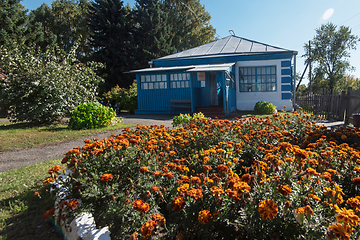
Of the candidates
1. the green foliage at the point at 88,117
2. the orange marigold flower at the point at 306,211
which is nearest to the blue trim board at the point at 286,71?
the green foliage at the point at 88,117

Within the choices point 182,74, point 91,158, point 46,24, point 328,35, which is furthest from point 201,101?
point 328,35

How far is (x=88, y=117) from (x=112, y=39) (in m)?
16.3

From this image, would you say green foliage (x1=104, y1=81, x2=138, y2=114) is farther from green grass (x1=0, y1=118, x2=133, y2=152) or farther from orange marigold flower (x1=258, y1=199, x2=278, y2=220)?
orange marigold flower (x1=258, y1=199, x2=278, y2=220)

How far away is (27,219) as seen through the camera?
296 cm

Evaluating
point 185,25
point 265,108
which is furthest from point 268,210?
point 185,25

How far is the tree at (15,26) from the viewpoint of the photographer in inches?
845

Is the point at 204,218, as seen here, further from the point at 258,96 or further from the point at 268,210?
the point at 258,96

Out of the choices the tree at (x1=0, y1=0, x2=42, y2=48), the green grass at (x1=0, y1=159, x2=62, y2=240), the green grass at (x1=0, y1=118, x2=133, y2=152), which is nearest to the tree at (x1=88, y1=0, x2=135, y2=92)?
the tree at (x1=0, y1=0, x2=42, y2=48)

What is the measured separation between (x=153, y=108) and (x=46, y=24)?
23286 mm

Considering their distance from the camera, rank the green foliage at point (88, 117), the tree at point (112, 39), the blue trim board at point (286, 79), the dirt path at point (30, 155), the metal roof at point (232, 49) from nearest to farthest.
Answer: the dirt path at point (30, 155) → the green foliage at point (88, 117) → the blue trim board at point (286, 79) → the metal roof at point (232, 49) → the tree at point (112, 39)

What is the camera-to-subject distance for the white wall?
1437 cm

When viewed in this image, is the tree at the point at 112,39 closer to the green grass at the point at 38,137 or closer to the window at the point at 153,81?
the window at the point at 153,81

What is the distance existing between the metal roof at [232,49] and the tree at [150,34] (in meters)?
8.02

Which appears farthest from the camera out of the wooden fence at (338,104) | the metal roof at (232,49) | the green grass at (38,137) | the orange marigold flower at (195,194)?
the metal roof at (232,49)
